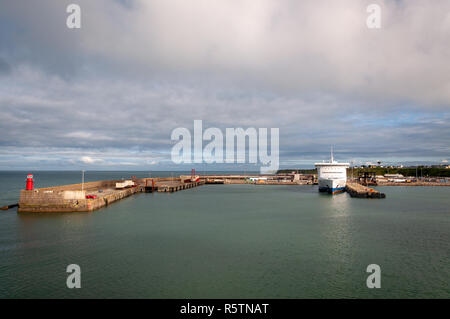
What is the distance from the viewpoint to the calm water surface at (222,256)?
15.2 meters

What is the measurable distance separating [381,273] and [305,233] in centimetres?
1095

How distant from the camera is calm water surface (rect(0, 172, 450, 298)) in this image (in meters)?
15.2

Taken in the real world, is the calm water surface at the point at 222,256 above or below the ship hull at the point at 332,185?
below

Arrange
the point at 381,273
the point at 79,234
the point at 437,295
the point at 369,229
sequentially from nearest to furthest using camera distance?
the point at 437,295, the point at 381,273, the point at 79,234, the point at 369,229

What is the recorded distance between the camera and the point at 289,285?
15656 millimetres

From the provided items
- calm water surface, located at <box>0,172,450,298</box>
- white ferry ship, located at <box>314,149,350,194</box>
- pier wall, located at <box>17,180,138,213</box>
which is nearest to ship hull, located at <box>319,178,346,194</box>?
white ferry ship, located at <box>314,149,350,194</box>

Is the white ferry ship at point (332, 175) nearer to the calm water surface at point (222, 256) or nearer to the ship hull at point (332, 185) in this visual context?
the ship hull at point (332, 185)

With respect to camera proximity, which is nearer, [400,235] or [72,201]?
[400,235]

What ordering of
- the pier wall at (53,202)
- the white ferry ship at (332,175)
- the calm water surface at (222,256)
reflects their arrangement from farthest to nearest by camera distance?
the white ferry ship at (332,175)
the pier wall at (53,202)
the calm water surface at (222,256)

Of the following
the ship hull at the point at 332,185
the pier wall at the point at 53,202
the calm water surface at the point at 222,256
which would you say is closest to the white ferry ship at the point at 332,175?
the ship hull at the point at 332,185

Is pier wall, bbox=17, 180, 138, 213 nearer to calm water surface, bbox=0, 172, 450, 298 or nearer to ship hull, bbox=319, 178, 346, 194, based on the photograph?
calm water surface, bbox=0, 172, 450, 298

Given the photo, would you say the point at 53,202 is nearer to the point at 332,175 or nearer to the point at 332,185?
the point at 332,185
